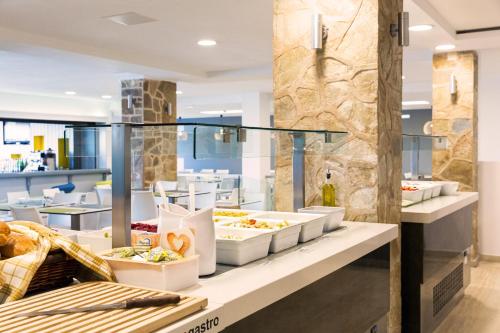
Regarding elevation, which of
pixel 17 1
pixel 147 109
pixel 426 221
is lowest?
pixel 426 221

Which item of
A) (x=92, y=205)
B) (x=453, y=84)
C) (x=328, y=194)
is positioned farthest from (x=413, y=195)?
(x=92, y=205)

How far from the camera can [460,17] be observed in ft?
15.0

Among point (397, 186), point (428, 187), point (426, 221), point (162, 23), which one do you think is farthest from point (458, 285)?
point (162, 23)

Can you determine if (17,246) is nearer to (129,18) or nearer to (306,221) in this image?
(306,221)

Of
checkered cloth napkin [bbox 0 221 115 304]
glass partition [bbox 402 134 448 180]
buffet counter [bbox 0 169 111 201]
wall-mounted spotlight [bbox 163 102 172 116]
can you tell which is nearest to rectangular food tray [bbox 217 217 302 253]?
checkered cloth napkin [bbox 0 221 115 304]

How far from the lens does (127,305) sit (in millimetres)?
1171

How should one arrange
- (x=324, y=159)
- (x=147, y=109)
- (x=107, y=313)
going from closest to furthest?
(x=107, y=313)
(x=324, y=159)
(x=147, y=109)

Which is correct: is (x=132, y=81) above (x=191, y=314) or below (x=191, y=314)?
above

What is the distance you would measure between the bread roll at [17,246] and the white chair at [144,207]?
3.85 m

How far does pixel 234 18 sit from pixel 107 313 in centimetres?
386

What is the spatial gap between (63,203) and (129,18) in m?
2.59

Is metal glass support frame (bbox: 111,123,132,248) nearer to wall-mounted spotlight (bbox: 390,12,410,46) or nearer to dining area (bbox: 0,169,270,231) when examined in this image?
wall-mounted spotlight (bbox: 390,12,410,46)

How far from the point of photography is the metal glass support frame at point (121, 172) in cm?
154

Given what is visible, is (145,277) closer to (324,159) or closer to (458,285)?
(324,159)
